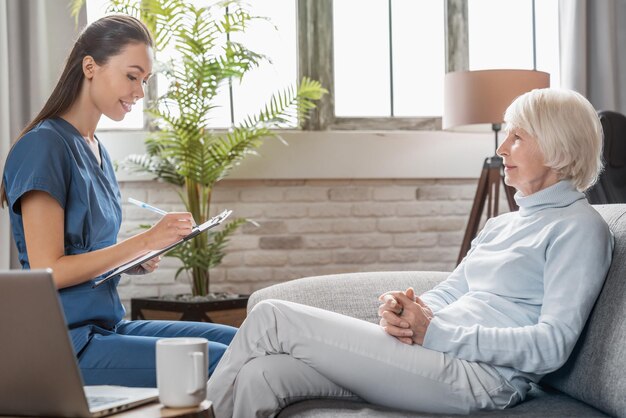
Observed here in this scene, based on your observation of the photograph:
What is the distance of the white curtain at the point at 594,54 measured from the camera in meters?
4.04

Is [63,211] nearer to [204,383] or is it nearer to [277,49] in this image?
[204,383]

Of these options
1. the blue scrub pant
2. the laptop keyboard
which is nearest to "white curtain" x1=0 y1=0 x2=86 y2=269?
the blue scrub pant

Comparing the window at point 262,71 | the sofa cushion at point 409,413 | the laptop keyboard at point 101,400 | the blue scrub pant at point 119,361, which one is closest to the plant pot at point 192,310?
the window at point 262,71

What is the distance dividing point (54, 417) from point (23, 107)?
112 inches

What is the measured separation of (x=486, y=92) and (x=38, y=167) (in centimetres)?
224

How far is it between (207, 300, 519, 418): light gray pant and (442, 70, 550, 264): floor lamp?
2029 millimetres

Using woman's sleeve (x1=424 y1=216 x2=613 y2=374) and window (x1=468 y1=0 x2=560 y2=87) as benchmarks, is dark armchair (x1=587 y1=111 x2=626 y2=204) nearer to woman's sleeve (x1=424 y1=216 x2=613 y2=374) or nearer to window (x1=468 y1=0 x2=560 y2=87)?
window (x1=468 y1=0 x2=560 y2=87)

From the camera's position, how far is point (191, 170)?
3463 mm

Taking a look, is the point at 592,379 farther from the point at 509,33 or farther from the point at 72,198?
the point at 509,33

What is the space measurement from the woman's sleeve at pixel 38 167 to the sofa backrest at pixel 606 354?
1118 millimetres

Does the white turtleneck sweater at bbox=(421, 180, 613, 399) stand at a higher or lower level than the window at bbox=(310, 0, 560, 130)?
lower

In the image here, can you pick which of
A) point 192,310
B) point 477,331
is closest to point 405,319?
point 477,331

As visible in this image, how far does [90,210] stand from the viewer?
1.81m

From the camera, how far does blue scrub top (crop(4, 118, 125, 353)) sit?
1.72 meters
